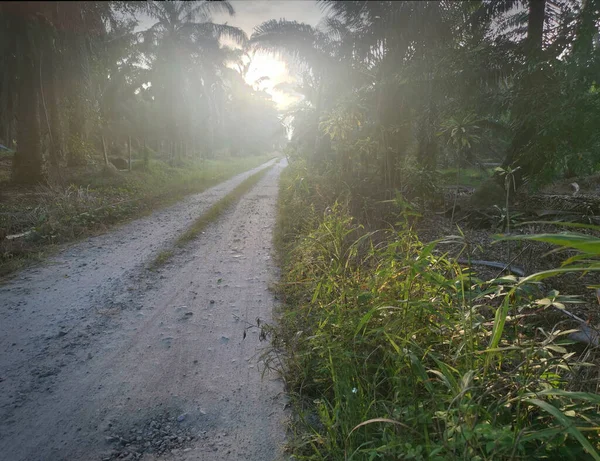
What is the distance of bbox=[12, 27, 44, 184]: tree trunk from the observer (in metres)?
10.3

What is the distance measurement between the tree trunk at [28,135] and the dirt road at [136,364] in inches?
287

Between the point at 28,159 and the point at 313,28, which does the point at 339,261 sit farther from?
the point at 313,28

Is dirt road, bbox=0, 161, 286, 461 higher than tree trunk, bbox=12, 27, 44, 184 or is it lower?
lower

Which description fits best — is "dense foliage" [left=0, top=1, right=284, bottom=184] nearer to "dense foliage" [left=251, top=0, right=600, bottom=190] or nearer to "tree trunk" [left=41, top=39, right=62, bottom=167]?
"tree trunk" [left=41, top=39, right=62, bottom=167]

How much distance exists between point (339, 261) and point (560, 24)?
8.79 m

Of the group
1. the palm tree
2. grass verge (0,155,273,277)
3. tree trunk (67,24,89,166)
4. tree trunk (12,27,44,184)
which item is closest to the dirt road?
grass verge (0,155,273,277)

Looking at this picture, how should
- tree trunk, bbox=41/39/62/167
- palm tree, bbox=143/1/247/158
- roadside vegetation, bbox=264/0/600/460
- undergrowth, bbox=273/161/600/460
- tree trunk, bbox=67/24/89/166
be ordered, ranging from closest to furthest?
undergrowth, bbox=273/161/600/460 < roadside vegetation, bbox=264/0/600/460 < tree trunk, bbox=67/24/89/166 < tree trunk, bbox=41/39/62/167 < palm tree, bbox=143/1/247/158

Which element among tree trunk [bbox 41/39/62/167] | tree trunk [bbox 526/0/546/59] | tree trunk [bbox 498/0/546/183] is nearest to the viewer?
tree trunk [bbox 498/0/546/183]

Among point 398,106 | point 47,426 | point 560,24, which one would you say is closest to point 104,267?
point 47,426

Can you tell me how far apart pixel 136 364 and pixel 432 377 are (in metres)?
2.08

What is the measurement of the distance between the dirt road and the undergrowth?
1.11ft

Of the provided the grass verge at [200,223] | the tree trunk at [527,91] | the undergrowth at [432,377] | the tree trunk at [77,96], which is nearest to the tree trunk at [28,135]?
the tree trunk at [77,96]

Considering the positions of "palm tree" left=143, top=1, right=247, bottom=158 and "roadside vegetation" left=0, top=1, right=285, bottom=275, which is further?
"palm tree" left=143, top=1, right=247, bottom=158

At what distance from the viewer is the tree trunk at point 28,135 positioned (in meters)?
10.3
